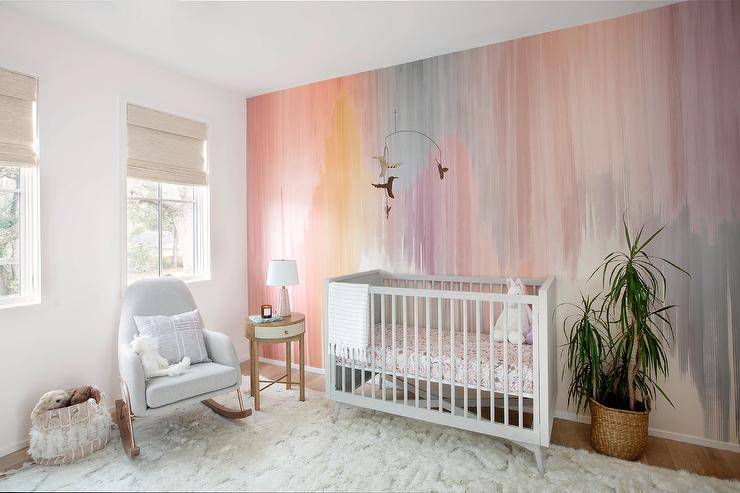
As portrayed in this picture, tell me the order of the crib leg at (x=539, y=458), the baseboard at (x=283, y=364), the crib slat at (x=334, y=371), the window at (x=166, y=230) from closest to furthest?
the crib leg at (x=539, y=458), the crib slat at (x=334, y=371), the window at (x=166, y=230), the baseboard at (x=283, y=364)

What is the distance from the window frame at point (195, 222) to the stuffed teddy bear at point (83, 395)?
29.0 inches

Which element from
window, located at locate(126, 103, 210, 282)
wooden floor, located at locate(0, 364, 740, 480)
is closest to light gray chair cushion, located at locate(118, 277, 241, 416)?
window, located at locate(126, 103, 210, 282)

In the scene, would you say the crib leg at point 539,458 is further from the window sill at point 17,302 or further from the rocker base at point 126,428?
the window sill at point 17,302

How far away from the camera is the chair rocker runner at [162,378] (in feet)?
7.71

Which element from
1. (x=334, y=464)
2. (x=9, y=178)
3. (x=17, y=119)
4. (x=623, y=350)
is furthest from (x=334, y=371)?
(x=17, y=119)

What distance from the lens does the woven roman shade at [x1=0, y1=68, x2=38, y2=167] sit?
2.45m

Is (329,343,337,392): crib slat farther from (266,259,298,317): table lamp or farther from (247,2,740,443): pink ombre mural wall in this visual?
(247,2,740,443): pink ombre mural wall

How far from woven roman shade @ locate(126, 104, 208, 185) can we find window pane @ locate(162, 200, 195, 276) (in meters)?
0.25

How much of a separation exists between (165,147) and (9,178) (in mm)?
1049

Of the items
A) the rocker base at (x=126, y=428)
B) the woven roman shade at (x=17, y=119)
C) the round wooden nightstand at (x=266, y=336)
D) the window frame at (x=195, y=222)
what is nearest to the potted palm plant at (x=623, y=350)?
the round wooden nightstand at (x=266, y=336)

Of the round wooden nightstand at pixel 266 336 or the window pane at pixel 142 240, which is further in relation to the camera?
the window pane at pixel 142 240

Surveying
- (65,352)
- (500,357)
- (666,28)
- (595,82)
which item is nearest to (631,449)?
(500,357)

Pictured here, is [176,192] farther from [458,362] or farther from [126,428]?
[458,362]

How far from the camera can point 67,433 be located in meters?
2.29
